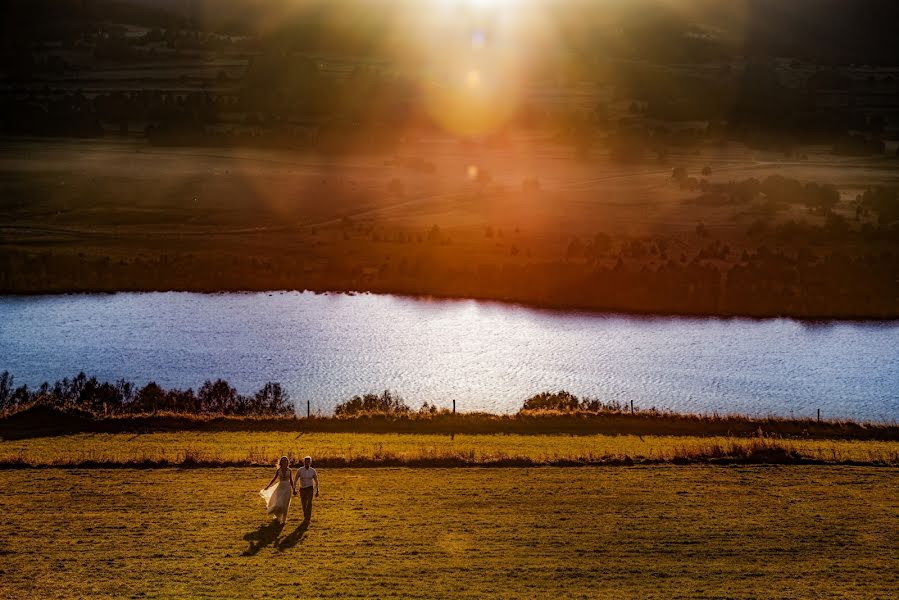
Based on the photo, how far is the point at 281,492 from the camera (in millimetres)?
21984

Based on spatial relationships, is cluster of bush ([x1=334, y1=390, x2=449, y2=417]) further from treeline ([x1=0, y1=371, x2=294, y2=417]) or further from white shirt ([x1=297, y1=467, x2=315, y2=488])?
white shirt ([x1=297, y1=467, x2=315, y2=488])

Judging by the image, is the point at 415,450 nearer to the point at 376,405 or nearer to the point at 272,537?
the point at 272,537

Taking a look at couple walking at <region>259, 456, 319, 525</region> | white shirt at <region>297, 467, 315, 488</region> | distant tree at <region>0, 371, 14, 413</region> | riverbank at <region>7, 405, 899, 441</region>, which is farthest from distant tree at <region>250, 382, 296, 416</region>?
white shirt at <region>297, 467, 315, 488</region>

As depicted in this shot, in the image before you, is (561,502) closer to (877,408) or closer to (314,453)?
(314,453)

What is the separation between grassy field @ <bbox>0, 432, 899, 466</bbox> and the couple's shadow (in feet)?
20.2


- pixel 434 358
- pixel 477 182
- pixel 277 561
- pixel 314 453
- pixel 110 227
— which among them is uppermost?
pixel 477 182

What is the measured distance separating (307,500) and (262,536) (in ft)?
4.11

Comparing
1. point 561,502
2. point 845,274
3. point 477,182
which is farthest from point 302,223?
point 561,502

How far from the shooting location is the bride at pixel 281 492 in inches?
864

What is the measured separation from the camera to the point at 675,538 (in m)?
22.6

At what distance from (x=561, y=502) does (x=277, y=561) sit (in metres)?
7.85

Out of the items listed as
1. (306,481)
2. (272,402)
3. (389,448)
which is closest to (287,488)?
(306,481)

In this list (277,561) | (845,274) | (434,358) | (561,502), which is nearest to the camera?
(277,561)

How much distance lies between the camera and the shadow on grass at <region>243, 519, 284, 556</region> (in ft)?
70.2
